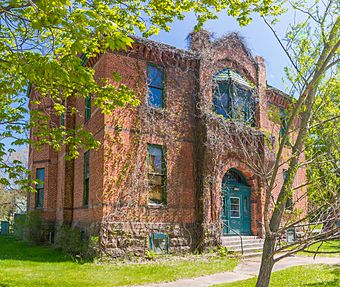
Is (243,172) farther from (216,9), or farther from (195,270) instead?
(216,9)

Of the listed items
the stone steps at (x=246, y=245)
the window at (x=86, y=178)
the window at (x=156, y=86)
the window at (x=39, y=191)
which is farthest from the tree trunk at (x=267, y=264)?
the window at (x=39, y=191)

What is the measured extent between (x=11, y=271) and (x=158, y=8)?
26.9 feet

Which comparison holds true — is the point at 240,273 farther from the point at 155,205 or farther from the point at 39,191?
the point at 39,191

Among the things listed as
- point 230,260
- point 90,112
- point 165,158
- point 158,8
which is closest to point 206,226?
point 230,260

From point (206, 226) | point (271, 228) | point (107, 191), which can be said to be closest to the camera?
point (271, 228)

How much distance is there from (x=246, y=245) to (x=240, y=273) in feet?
14.2

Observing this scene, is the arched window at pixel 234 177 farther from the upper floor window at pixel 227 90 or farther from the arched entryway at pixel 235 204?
the upper floor window at pixel 227 90

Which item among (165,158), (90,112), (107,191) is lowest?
(107,191)

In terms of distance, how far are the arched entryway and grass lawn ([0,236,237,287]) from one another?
8.71 feet

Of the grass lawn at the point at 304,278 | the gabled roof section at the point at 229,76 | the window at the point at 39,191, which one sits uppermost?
the gabled roof section at the point at 229,76

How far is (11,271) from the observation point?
10289 mm

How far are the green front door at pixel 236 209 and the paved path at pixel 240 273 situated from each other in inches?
94.1

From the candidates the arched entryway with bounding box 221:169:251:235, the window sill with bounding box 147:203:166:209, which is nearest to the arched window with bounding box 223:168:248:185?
the arched entryway with bounding box 221:169:251:235

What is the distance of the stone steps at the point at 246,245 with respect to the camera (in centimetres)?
1409
